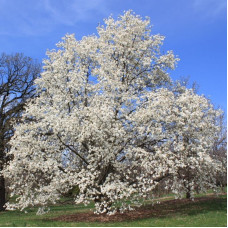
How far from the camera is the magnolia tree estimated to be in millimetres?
18141

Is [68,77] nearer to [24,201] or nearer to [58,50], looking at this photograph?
[58,50]

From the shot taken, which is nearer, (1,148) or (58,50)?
(58,50)

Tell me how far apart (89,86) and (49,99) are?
3385 mm

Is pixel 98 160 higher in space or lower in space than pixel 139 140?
lower

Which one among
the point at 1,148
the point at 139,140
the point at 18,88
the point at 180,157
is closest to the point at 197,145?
the point at 180,157

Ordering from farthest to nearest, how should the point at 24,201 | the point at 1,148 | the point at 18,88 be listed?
1. the point at 18,88
2. the point at 1,148
3. the point at 24,201

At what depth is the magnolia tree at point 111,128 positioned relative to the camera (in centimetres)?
1814

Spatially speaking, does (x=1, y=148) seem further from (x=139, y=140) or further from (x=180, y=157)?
(x=180, y=157)

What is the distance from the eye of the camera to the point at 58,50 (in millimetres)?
23531

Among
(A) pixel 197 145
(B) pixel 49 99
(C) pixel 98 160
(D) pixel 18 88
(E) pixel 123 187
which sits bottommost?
(E) pixel 123 187

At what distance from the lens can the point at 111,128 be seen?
1816 cm

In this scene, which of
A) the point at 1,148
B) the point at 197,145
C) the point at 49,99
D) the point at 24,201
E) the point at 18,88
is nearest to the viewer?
the point at 197,145

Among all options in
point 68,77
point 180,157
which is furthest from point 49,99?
point 180,157

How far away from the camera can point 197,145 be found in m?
19.1
